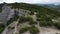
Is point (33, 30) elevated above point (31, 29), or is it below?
below

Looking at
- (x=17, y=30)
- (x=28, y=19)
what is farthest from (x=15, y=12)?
(x=17, y=30)

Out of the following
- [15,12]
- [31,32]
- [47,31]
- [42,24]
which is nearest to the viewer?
[31,32]

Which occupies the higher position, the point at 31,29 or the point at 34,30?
the point at 31,29

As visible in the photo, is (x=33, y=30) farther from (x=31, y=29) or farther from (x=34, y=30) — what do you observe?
(x=31, y=29)

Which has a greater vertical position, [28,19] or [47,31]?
[28,19]

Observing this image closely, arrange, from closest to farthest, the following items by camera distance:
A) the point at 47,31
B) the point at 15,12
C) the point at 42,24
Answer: the point at 47,31 → the point at 42,24 → the point at 15,12

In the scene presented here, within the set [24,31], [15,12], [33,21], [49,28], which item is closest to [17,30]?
[24,31]

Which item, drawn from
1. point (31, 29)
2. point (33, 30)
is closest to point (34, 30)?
point (33, 30)

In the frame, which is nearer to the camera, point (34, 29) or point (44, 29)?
point (34, 29)

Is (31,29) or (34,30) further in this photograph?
(31,29)

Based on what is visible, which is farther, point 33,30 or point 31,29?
point 31,29

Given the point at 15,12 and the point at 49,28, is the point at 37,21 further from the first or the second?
the point at 15,12
